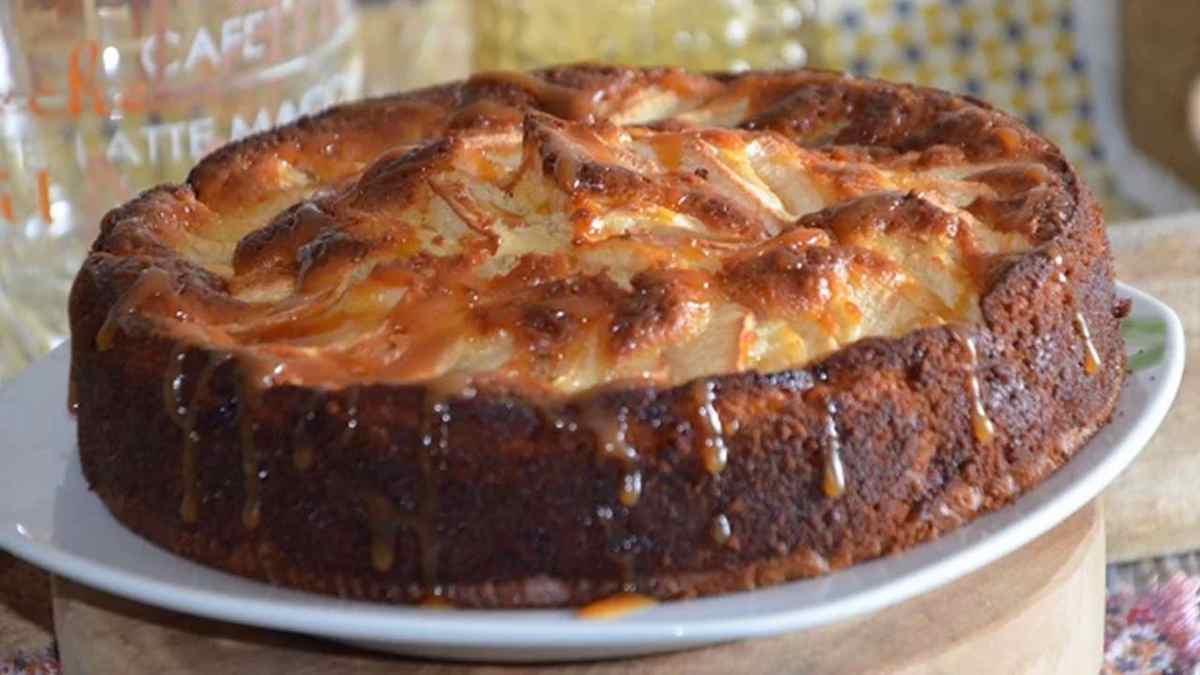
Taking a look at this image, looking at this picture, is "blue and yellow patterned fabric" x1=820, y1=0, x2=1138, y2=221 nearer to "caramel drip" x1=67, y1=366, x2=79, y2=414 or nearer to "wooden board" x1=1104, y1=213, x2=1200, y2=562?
"wooden board" x1=1104, y1=213, x2=1200, y2=562

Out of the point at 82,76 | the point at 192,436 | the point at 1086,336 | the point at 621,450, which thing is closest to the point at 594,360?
the point at 621,450

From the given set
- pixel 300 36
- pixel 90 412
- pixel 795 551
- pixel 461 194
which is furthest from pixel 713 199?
→ pixel 300 36

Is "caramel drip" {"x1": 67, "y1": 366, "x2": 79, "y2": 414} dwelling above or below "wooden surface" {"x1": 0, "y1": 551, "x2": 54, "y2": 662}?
above

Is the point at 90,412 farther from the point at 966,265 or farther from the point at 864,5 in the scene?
the point at 864,5

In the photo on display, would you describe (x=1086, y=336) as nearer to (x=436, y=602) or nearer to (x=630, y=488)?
(x=630, y=488)

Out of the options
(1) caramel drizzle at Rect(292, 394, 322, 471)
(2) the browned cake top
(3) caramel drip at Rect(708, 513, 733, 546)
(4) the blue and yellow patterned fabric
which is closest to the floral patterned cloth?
(2) the browned cake top
